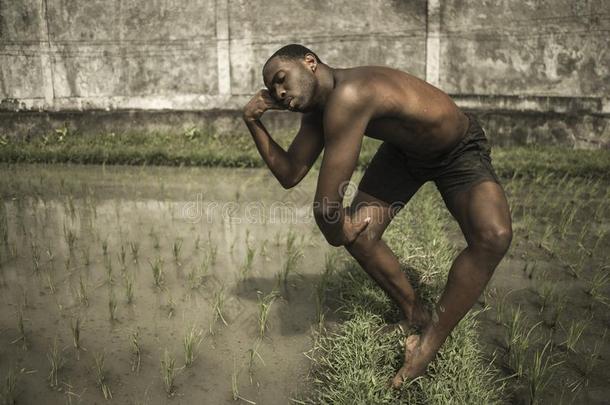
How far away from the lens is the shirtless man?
6.47 feet

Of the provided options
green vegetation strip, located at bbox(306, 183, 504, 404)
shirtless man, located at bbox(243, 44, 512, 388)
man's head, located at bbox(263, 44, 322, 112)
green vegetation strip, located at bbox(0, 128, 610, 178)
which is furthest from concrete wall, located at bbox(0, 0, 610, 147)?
man's head, located at bbox(263, 44, 322, 112)

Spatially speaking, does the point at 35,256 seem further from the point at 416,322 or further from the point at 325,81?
the point at 416,322

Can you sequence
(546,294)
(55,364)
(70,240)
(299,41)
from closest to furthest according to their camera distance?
1. (55,364)
2. (546,294)
3. (70,240)
4. (299,41)

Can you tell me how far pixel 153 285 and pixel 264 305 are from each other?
850 millimetres

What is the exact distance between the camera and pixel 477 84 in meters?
7.25

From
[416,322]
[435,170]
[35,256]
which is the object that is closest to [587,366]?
[416,322]

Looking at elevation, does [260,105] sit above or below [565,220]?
above

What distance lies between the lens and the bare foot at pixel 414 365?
2037mm

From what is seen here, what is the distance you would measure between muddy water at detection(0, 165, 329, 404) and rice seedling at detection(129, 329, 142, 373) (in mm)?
23

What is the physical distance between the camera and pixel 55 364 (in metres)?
2.15

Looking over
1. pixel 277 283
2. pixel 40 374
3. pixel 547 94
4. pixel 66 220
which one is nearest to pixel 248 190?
pixel 66 220

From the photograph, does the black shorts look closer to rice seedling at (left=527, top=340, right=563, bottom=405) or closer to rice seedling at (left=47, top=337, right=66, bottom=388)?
rice seedling at (left=527, top=340, right=563, bottom=405)

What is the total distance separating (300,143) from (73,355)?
1.35m

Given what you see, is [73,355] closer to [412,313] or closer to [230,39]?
[412,313]
